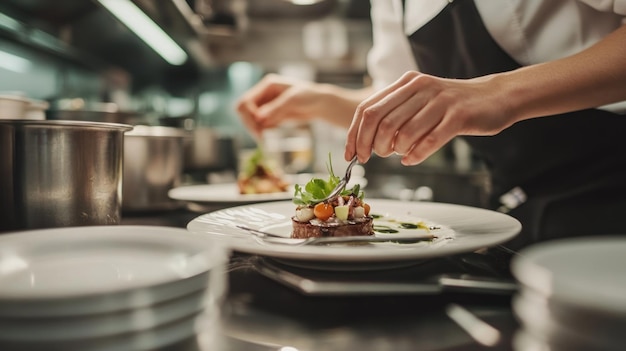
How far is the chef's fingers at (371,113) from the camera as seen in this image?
777mm

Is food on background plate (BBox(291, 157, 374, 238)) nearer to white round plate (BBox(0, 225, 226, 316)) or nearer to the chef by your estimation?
the chef

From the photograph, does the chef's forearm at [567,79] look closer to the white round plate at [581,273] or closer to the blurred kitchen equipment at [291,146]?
the white round plate at [581,273]

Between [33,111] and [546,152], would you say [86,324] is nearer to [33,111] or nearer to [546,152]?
[33,111]

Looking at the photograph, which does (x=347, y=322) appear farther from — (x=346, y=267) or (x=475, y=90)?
(x=475, y=90)

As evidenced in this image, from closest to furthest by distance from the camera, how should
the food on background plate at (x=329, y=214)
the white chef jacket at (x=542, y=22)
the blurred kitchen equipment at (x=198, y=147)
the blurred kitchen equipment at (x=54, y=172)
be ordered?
1. the blurred kitchen equipment at (x=54, y=172)
2. the food on background plate at (x=329, y=214)
3. the white chef jacket at (x=542, y=22)
4. the blurred kitchen equipment at (x=198, y=147)

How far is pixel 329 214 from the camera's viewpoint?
2.99 ft

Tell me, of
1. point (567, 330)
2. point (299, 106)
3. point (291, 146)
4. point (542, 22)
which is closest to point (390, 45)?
point (299, 106)

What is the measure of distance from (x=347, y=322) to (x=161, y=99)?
373cm

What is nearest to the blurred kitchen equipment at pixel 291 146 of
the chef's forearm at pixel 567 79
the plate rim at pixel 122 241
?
the chef's forearm at pixel 567 79

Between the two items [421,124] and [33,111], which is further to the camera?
[33,111]

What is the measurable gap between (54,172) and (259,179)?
1.02m

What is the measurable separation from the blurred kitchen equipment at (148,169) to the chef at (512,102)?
541 millimetres

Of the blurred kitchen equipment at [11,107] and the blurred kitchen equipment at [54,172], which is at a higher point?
the blurred kitchen equipment at [11,107]

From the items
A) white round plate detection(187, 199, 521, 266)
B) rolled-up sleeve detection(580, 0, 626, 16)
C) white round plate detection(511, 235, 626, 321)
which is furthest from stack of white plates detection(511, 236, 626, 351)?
rolled-up sleeve detection(580, 0, 626, 16)
